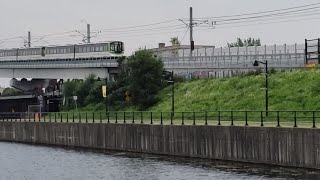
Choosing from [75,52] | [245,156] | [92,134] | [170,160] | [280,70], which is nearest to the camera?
[245,156]

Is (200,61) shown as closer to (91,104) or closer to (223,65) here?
(223,65)

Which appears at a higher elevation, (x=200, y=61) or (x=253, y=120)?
(x=200, y=61)

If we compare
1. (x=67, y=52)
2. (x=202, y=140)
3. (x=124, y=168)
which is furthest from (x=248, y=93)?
(x=67, y=52)

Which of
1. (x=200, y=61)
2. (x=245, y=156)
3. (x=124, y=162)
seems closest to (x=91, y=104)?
(x=200, y=61)

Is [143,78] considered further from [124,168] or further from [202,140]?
[124,168]

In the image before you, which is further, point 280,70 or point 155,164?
point 280,70

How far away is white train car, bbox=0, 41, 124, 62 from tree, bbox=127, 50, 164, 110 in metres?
17.9

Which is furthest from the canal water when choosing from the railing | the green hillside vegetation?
the green hillside vegetation

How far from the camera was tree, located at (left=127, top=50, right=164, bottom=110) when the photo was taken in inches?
3254

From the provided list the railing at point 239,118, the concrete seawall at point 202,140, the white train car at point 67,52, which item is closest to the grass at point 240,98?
the railing at point 239,118

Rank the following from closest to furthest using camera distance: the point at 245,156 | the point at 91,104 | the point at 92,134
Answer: the point at 245,156 < the point at 92,134 < the point at 91,104

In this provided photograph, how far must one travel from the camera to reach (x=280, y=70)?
7438 centimetres

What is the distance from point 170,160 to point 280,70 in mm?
27401

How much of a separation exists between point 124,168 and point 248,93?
2485cm
